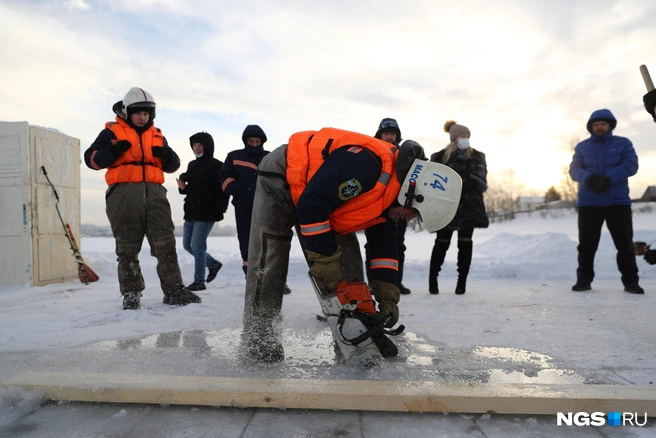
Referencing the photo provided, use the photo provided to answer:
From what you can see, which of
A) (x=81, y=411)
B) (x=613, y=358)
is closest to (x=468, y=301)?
(x=613, y=358)

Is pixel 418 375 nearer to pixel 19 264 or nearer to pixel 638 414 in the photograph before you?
pixel 638 414

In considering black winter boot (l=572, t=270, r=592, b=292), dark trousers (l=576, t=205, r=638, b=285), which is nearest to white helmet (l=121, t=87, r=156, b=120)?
dark trousers (l=576, t=205, r=638, b=285)

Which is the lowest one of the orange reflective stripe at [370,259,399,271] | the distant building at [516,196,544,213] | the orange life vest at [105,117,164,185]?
the orange reflective stripe at [370,259,399,271]

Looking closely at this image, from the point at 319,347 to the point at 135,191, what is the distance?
6.90 feet

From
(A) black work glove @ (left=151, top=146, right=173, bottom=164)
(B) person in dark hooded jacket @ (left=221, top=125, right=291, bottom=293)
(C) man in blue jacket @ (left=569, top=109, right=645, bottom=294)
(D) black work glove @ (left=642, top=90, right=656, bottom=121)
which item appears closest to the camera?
(D) black work glove @ (left=642, top=90, right=656, bottom=121)

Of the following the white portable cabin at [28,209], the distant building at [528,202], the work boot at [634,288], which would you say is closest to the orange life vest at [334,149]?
the work boot at [634,288]

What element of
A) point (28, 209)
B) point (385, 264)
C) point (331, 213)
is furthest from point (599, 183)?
point (28, 209)

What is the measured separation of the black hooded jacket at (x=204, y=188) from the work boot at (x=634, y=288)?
14.2 feet

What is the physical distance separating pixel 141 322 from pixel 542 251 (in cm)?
597

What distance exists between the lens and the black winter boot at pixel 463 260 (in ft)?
14.7

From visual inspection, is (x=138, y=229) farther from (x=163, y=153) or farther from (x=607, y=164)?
(x=607, y=164)

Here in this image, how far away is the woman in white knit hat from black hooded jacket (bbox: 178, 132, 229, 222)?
2.44 meters

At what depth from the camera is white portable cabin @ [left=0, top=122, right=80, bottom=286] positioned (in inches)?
206

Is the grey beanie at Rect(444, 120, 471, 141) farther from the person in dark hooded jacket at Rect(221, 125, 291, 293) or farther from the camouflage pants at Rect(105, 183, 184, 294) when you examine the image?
the camouflage pants at Rect(105, 183, 184, 294)
